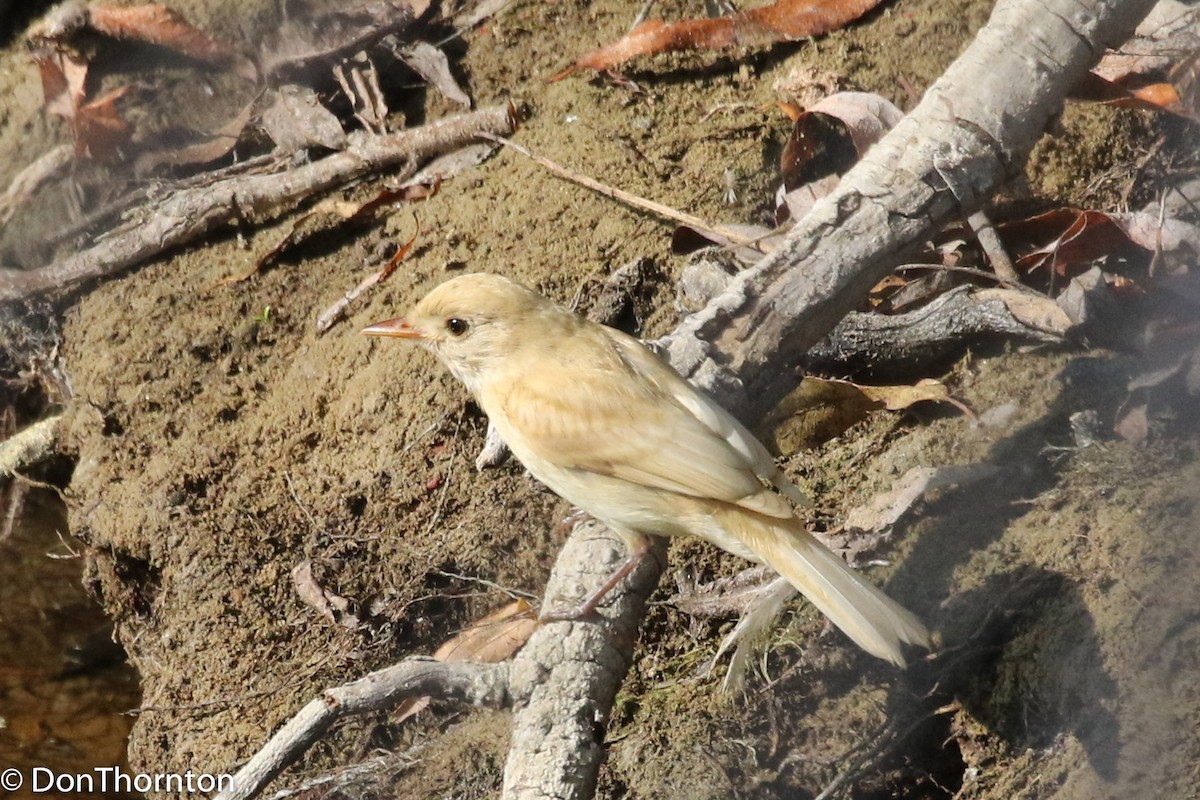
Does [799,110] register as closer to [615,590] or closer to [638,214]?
[638,214]

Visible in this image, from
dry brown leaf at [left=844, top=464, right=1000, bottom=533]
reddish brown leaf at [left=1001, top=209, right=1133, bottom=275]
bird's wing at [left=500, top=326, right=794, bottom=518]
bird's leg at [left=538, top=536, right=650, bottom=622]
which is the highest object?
bird's wing at [left=500, top=326, right=794, bottom=518]

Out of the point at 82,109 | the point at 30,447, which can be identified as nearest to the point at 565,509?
the point at 30,447

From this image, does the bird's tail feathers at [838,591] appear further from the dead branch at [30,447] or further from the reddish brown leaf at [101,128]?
the reddish brown leaf at [101,128]

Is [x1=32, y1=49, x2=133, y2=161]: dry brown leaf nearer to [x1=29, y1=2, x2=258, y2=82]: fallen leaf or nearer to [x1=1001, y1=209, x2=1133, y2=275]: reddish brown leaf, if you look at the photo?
[x1=29, y1=2, x2=258, y2=82]: fallen leaf

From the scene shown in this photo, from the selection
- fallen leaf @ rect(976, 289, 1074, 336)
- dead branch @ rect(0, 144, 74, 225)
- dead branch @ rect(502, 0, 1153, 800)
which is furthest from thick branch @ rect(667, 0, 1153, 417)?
dead branch @ rect(0, 144, 74, 225)

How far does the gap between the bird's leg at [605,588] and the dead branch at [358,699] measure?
278 mm

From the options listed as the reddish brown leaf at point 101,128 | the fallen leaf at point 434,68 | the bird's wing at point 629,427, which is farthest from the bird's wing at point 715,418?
the reddish brown leaf at point 101,128

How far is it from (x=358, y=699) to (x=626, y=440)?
3.78 ft

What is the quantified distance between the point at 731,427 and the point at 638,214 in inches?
67.7

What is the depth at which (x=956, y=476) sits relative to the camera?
3.84 meters

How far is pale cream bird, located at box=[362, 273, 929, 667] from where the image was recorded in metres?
3.31

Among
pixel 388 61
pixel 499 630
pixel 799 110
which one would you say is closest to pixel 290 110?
pixel 388 61

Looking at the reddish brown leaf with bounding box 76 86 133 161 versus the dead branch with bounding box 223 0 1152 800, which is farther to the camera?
the reddish brown leaf with bounding box 76 86 133 161

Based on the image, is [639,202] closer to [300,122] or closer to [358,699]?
[300,122]
